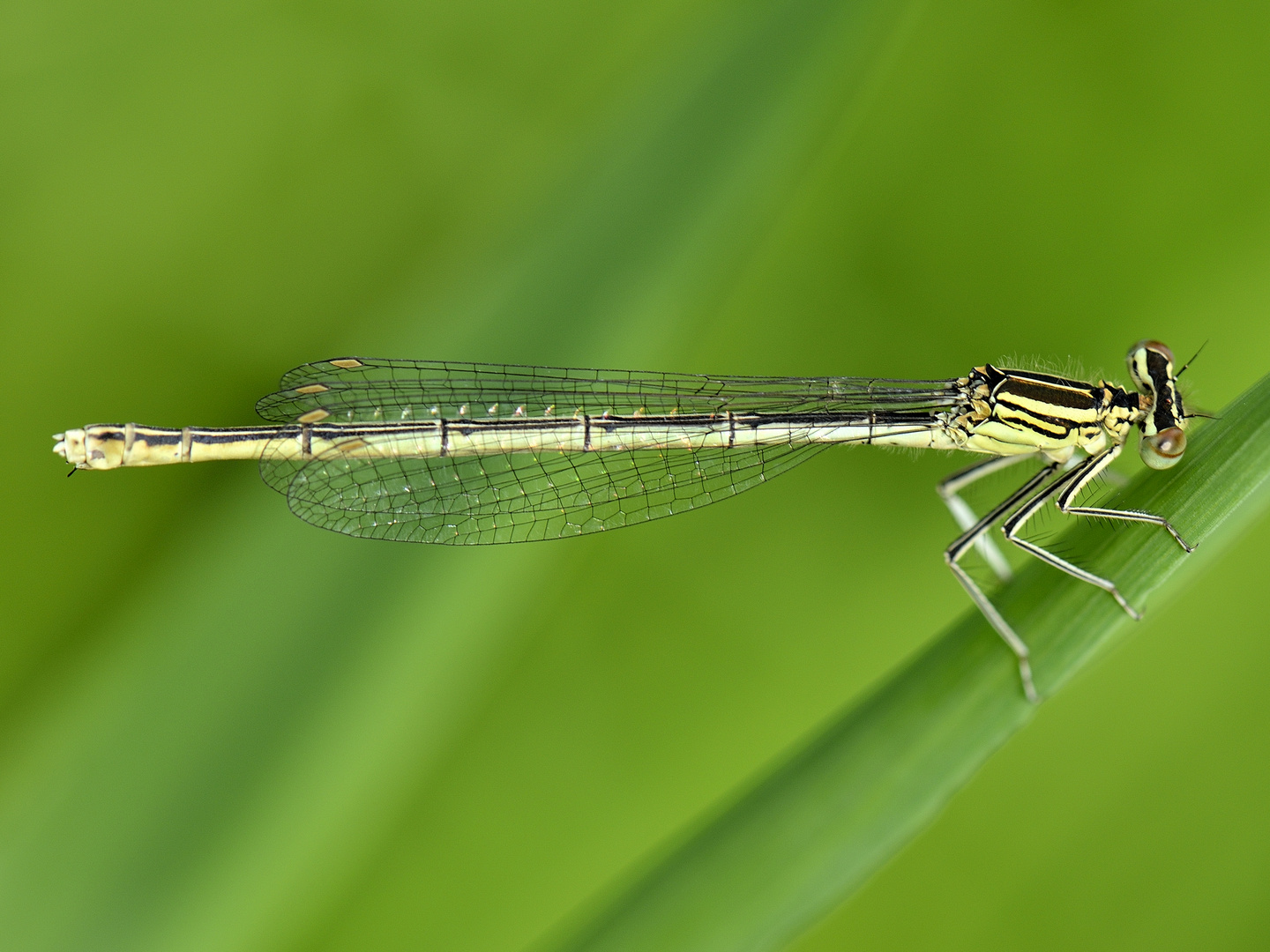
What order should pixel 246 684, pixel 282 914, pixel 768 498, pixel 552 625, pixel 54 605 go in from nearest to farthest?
pixel 282 914
pixel 246 684
pixel 552 625
pixel 768 498
pixel 54 605

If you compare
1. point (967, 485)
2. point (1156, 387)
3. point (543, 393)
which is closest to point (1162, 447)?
point (1156, 387)

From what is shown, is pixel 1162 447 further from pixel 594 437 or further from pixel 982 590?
pixel 594 437

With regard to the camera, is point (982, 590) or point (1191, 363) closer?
point (982, 590)

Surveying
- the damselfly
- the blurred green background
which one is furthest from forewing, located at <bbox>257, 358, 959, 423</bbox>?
the blurred green background

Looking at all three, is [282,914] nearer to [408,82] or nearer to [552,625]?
[552,625]

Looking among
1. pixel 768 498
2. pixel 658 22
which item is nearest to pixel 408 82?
pixel 658 22

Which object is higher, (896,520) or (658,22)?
(658,22)
